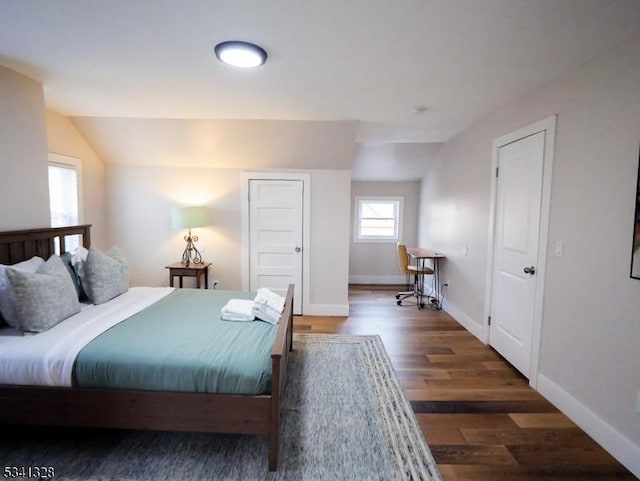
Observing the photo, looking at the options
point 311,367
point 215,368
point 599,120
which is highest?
point 599,120

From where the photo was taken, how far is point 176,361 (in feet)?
5.87

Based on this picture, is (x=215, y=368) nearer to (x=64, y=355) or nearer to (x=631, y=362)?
(x=64, y=355)

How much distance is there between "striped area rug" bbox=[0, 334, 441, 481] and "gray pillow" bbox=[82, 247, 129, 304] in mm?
1007

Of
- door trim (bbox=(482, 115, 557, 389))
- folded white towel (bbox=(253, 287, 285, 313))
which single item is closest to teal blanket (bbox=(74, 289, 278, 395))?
folded white towel (bbox=(253, 287, 285, 313))

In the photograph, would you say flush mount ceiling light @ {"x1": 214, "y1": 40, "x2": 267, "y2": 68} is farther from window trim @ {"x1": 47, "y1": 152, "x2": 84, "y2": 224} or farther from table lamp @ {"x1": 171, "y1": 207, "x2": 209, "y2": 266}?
window trim @ {"x1": 47, "y1": 152, "x2": 84, "y2": 224}

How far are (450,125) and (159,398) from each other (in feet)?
12.8

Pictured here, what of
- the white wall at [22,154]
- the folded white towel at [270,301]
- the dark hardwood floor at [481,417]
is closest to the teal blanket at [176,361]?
the folded white towel at [270,301]

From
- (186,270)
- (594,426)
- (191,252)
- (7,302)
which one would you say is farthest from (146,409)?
(191,252)

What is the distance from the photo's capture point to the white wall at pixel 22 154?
2432 millimetres

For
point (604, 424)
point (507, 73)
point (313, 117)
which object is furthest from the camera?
point (313, 117)

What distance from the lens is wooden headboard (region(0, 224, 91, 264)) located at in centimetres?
238

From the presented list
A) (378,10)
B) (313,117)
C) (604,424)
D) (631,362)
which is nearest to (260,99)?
(313,117)

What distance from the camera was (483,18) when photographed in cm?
168

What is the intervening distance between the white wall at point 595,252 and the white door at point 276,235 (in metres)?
2.73
